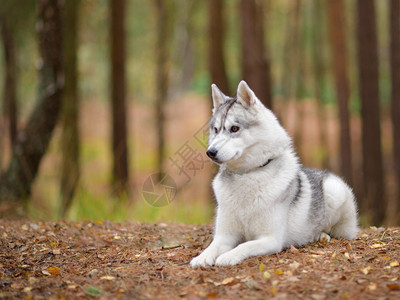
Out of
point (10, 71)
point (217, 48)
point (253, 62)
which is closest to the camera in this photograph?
point (253, 62)

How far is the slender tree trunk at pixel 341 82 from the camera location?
1416 cm

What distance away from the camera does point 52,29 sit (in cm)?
998

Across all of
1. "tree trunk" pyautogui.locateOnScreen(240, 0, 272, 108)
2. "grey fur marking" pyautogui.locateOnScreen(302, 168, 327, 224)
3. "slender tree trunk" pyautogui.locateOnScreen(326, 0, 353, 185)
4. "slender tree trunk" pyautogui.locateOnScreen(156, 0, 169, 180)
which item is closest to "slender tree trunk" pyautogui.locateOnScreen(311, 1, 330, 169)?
"slender tree trunk" pyautogui.locateOnScreen(326, 0, 353, 185)

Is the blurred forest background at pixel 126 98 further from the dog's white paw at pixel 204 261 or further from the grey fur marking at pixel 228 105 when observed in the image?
the dog's white paw at pixel 204 261

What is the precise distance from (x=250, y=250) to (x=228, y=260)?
10.4 inches

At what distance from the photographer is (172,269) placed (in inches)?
190

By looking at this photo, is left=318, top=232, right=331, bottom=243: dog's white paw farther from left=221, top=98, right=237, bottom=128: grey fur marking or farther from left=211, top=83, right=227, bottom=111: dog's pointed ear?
left=211, top=83, right=227, bottom=111: dog's pointed ear

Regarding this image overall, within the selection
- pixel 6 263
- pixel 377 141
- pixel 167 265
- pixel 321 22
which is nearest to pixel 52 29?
pixel 6 263

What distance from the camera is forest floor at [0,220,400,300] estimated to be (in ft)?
13.5

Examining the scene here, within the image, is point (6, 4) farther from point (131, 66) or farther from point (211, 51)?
point (131, 66)

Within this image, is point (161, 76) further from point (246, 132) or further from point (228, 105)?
point (246, 132)

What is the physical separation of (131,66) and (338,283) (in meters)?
26.0

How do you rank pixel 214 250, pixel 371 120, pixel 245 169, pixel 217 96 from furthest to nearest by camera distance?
pixel 371 120
pixel 217 96
pixel 245 169
pixel 214 250

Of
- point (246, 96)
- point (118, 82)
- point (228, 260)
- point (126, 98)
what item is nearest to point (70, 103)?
point (118, 82)
